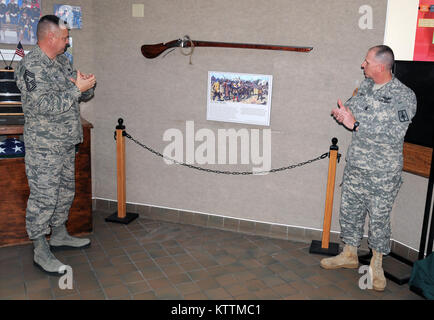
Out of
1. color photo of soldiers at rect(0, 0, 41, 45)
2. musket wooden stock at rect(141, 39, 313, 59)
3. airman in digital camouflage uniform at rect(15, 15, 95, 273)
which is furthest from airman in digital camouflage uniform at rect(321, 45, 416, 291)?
color photo of soldiers at rect(0, 0, 41, 45)

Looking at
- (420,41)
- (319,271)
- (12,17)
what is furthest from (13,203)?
(420,41)

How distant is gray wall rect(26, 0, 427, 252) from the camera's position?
155 inches

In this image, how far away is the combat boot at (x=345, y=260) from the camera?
3.72 m

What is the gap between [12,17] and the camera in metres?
4.15

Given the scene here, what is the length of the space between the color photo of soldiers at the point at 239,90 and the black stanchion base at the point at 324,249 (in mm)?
1527

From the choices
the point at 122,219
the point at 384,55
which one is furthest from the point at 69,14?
the point at 384,55

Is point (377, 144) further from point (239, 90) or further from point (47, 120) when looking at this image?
point (47, 120)

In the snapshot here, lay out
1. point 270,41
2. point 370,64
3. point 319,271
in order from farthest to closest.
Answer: point 270,41
point 319,271
point 370,64

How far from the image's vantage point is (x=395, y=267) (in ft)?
12.5

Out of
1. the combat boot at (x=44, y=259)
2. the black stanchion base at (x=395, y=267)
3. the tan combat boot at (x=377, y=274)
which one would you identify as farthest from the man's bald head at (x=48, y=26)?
the black stanchion base at (x=395, y=267)

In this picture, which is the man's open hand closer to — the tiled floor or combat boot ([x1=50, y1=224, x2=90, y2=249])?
the tiled floor

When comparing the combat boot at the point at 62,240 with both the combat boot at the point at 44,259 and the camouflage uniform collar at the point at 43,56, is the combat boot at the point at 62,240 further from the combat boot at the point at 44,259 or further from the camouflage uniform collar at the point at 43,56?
the camouflage uniform collar at the point at 43,56

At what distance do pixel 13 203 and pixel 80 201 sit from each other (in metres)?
→ 0.61
